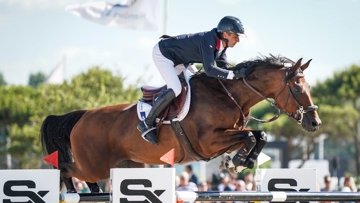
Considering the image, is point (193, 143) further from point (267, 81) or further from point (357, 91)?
point (357, 91)

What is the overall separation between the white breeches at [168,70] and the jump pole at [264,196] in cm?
153

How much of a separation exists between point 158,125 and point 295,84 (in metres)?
1.59

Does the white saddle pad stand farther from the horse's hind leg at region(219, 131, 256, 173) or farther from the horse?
the horse's hind leg at region(219, 131, 256, 173)

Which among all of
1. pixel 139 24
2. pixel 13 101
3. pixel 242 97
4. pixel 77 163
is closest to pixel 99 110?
pixel 77 163

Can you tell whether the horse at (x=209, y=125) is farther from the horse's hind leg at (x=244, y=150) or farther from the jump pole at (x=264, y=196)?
the jump pole at (x=264, y=196)

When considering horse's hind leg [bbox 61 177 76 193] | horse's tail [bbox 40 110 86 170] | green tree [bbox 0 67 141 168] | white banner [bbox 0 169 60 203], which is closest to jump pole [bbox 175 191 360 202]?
white banner [bbox 0 169 60 203]

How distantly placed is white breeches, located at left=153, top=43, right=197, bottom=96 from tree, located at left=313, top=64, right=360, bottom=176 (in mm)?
28201

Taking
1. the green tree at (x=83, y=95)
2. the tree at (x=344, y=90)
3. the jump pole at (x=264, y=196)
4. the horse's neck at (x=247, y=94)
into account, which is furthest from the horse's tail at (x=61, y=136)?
the tree at (x=344, y=90)

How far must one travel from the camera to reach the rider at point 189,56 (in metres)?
7.04

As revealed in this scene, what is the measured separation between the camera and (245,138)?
271 inches

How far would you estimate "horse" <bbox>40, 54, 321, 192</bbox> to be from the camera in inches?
277

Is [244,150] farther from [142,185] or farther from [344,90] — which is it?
[344,90]

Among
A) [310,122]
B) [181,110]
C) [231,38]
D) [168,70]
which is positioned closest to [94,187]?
[181,110]

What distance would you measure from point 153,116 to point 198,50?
89cm
